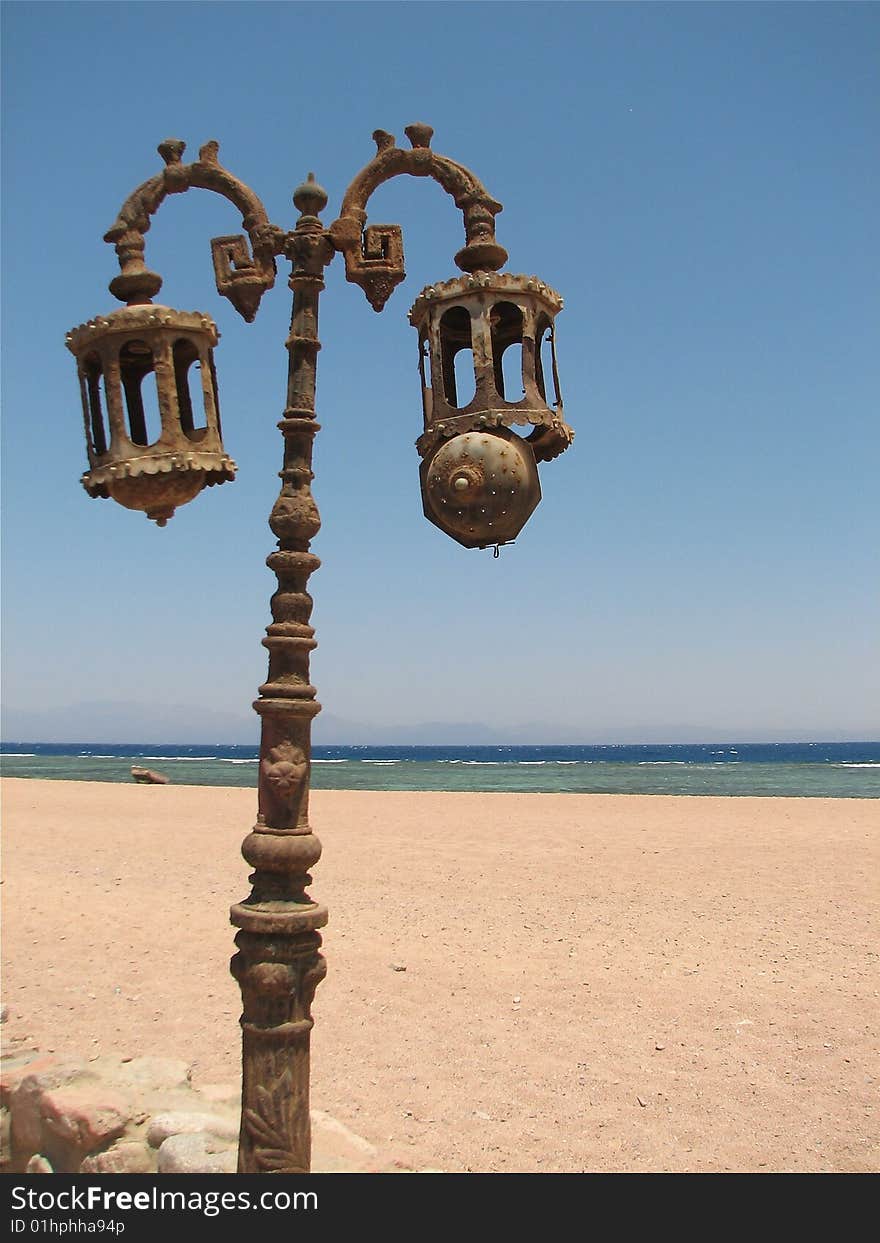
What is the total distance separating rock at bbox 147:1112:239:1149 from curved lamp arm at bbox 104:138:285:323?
3891 millimetres

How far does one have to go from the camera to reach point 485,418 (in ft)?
12.8

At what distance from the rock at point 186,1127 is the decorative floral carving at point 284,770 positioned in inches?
76.1

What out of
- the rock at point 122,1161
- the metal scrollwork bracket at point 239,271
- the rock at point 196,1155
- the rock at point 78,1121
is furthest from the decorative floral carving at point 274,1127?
the metal scrollwork bracket at point 239,271

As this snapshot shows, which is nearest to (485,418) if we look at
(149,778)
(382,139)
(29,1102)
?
(382,139)

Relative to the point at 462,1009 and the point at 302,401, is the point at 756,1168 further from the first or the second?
the point at 302,401

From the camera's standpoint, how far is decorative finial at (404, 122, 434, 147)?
4297 mm

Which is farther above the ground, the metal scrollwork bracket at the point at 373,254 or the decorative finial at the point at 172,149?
the decorative finial at the point at 172,149

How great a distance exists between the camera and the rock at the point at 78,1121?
478 centimetres

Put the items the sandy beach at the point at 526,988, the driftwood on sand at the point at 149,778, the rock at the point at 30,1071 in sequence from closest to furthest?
1. the rock at the point at 30,1071
2. the sandy beach at the point at 526,988
3. the driftwood on sand at the point at 149,778

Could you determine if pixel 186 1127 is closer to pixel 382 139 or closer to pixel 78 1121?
pixel 78 1121

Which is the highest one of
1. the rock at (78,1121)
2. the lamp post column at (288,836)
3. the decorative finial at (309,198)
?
Answer: the decorative finial at (309,198)

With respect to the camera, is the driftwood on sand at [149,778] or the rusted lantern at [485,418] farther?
the driftwood on sand at [149,778]

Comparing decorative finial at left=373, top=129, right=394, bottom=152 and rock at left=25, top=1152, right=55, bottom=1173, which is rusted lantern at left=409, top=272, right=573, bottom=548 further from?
rock at left=25, top=1152, right=55, bottom=1173

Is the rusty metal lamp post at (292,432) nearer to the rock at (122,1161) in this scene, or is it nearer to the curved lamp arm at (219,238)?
the curved lamp arm at (219,238)
